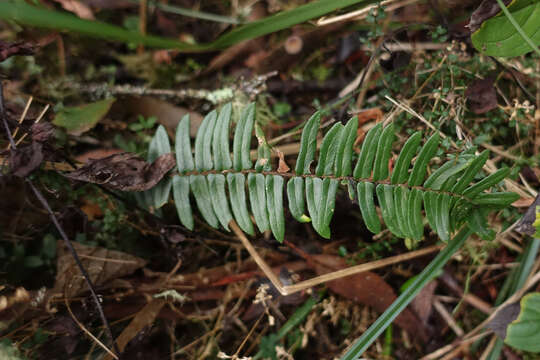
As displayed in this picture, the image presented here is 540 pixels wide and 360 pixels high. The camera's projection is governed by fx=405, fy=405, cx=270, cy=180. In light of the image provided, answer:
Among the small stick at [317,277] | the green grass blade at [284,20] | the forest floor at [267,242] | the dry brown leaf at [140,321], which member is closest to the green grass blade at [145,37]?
the green grass blade at [284,20]

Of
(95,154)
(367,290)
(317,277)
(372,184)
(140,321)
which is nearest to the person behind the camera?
(372,184)

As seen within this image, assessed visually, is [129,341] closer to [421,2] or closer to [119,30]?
[119,30]

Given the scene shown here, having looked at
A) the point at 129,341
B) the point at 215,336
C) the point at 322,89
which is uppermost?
the point at 322,89

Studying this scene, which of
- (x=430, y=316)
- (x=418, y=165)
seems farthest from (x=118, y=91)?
(x=430, y=316)

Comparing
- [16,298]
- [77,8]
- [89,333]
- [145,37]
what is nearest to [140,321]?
[89,333]

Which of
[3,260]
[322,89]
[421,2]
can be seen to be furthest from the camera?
[322,89]

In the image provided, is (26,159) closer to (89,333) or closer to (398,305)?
(89,333)
